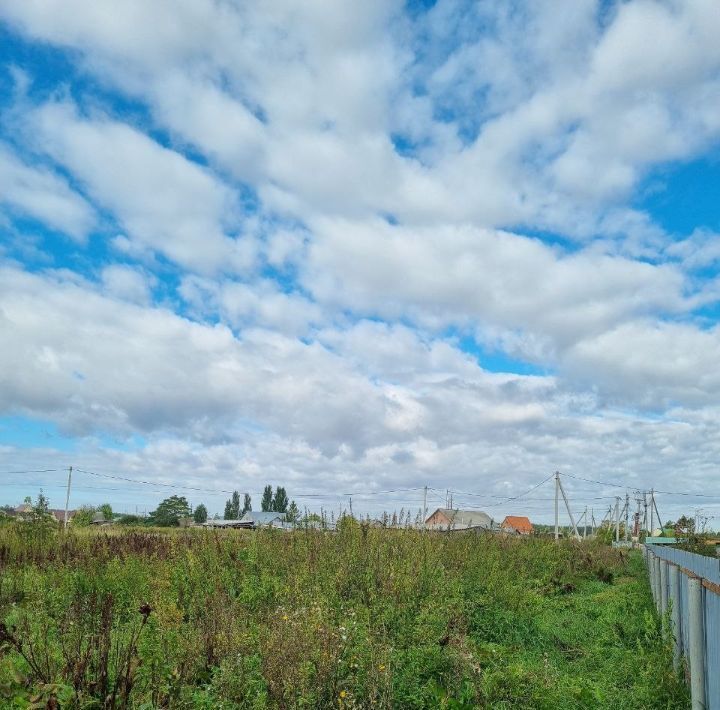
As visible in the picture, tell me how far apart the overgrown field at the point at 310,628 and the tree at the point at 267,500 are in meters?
80.4

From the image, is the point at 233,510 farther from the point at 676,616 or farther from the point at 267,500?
the point at 676,616

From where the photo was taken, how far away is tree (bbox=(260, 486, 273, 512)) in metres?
93.6

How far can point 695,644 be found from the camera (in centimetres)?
543

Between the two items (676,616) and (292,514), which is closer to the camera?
(676,616)

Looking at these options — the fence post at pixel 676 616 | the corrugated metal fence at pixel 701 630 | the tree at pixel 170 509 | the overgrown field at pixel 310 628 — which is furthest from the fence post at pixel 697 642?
the tree at pixel 170 509

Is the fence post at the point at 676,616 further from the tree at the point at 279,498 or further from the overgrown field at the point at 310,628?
the tree at the point at 279,498

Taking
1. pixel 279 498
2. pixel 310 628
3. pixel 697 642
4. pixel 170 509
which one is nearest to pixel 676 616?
pixel 697 642

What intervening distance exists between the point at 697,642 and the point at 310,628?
10.3 ft

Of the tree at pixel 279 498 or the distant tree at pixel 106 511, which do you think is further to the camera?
the tree at pixel 279 498

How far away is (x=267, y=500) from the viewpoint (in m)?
96.2

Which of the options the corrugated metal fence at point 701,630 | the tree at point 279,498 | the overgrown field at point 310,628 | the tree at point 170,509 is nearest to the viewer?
the corrugated metal fence at point 701,630

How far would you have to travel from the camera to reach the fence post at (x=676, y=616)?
721 cm

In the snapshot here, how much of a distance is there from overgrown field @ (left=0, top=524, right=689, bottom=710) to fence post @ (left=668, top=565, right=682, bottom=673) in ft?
0.74

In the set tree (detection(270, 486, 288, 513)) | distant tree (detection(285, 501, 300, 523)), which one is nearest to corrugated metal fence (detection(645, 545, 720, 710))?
distant tree (detection(285, 501, 300, 523))
